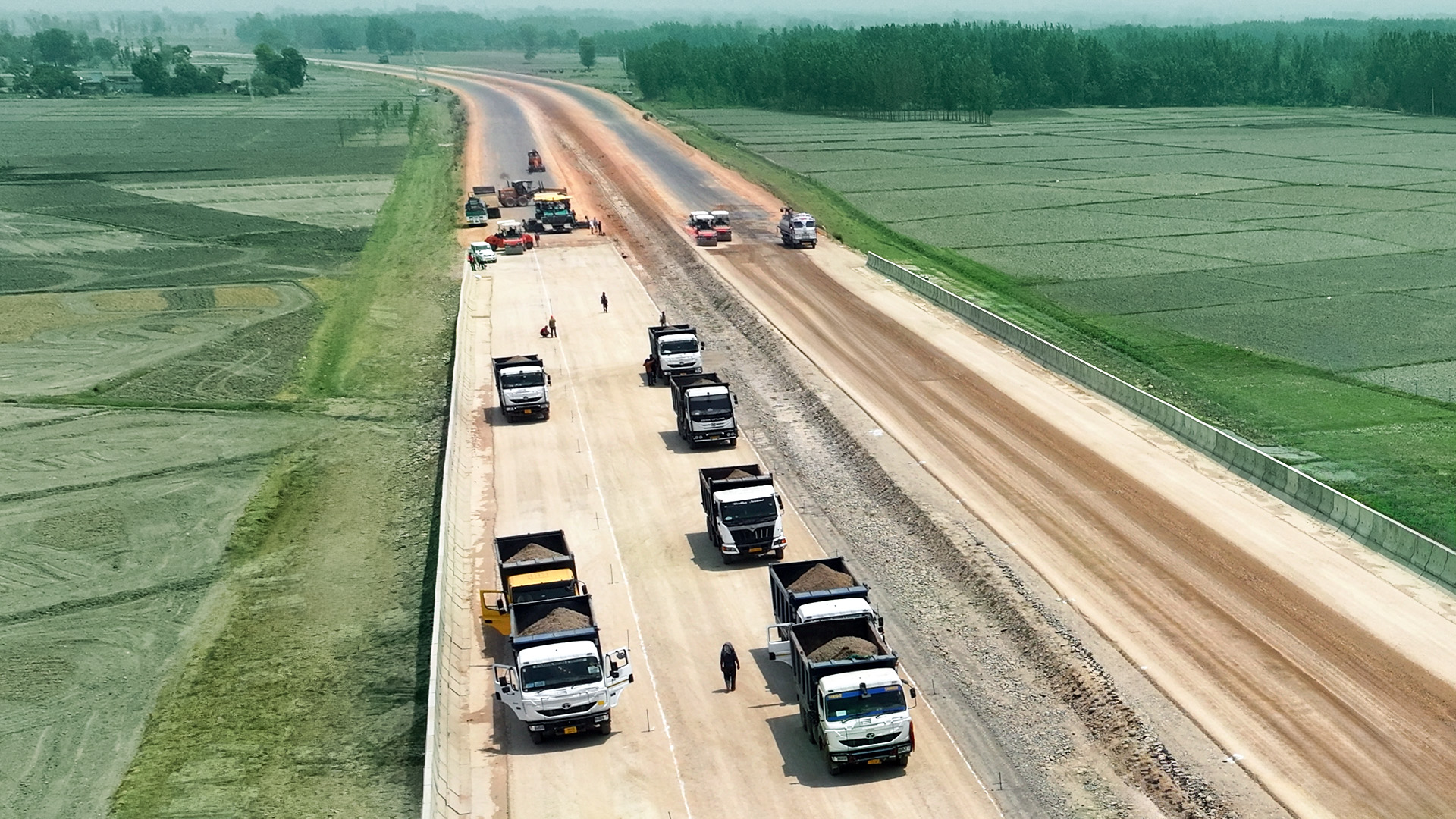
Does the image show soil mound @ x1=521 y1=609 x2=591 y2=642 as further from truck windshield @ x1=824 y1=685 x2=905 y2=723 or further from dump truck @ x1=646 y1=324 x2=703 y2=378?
dump truck @ x1=646 y1=324 x2=703 y2=378

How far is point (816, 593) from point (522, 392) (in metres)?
25.6

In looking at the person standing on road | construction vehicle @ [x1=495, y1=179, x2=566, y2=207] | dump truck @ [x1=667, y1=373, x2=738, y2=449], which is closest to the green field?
construction vehicle @ [x1=495, y1=179, x2=566, y2=207]

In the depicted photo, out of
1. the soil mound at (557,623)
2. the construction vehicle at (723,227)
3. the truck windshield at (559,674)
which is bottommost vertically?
the truck windshield at (559,674)

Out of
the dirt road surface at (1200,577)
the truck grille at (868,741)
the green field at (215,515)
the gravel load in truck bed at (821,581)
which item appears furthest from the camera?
the gravel load in truck bed at (821,581)

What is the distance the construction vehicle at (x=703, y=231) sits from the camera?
326 ft

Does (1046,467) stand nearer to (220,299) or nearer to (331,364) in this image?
(331,364)

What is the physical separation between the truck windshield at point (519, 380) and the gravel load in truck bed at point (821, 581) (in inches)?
966

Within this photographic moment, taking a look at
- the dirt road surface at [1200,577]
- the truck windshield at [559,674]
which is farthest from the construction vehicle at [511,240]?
the truck windshield at [559,674]

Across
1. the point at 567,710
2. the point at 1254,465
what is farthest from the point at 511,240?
the point at 567,710

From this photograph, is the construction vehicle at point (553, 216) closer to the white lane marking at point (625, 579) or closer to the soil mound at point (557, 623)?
the white lane marking at point (625, 579)

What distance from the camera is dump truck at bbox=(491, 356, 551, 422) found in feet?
197

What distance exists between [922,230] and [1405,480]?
2451 inches

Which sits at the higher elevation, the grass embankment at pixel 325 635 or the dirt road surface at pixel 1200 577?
the dirt road surface at pixel 1200 577

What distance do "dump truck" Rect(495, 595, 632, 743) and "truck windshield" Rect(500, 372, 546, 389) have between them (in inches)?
1015
